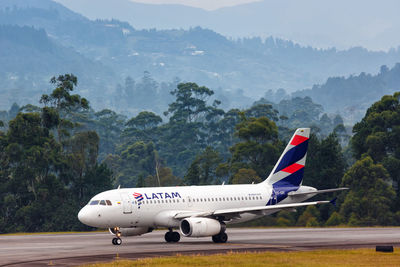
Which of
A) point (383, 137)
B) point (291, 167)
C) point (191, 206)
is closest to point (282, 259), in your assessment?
point (191, 206)

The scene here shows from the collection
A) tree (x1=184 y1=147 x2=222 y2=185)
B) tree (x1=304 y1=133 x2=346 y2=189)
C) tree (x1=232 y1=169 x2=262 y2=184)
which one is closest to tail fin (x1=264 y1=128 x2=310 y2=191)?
tree (x1=232 y1=169 x2=262 y2=184)

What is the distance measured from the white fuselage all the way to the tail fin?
2093mm

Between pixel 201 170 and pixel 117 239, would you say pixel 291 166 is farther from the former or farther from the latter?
pixel 201 170

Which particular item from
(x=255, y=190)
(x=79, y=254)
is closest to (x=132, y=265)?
(x=79, y=254)

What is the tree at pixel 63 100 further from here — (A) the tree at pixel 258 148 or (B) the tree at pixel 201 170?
(A) the tree at pixel 258 148

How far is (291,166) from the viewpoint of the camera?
169 feet

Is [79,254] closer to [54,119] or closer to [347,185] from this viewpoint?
[347,185]

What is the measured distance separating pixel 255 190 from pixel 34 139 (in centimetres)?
5031

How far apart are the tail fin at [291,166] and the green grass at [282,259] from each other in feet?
51.4

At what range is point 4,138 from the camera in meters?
91.8

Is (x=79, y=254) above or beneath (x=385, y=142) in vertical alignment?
beneath

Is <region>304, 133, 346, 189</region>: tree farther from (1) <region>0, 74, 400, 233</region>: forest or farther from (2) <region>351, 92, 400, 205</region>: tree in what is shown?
(2) <region>351, 92, 400, 205</region>: tree

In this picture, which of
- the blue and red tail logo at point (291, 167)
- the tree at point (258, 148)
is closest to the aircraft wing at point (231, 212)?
the blue and red tail logo at point (291, 167)

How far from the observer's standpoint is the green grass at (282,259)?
30547 millimetres
